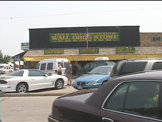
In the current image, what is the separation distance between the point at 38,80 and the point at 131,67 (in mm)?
6677

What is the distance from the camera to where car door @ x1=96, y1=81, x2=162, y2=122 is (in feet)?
8.65

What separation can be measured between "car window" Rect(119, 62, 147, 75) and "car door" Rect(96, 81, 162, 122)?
181 inches

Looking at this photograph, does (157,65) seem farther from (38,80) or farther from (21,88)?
(21,88)

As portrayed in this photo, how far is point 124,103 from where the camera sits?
2.87 m

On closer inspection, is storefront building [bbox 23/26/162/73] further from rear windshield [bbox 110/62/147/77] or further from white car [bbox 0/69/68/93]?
rear windshield [bbox 110/62/147/77]

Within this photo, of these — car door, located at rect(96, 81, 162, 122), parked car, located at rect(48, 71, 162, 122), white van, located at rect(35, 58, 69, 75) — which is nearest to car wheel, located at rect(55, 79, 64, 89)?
white van, located at rect(35, 58, 69, 75)

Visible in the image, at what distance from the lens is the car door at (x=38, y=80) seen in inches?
490

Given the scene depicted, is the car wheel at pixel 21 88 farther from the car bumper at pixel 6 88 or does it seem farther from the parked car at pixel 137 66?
the parked car at pixel 137 66

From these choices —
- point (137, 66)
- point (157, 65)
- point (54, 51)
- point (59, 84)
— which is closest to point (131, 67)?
point (137, 66)

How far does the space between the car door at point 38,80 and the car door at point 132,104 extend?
32.5 feet

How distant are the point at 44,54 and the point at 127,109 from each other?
2442 centimetres

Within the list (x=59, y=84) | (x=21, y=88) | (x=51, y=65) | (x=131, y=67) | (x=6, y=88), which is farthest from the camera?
(x=51, y=65)

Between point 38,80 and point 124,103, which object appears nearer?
point 124,103

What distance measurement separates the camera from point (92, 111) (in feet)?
9.91
